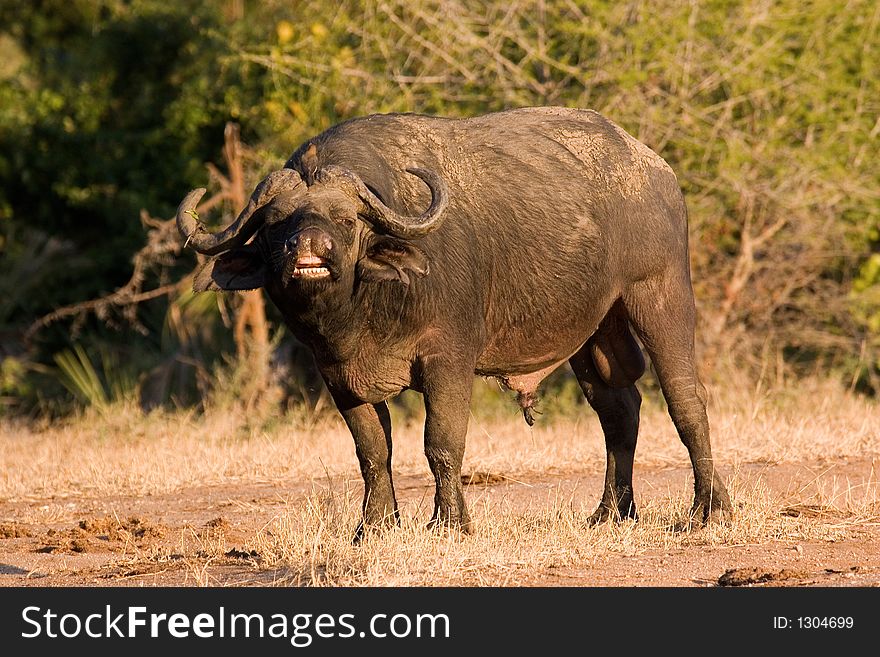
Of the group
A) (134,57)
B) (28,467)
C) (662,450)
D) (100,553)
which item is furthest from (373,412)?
(134,57)

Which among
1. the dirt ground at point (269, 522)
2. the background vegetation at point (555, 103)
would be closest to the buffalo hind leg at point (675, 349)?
the dirt ground at point (269, 522)

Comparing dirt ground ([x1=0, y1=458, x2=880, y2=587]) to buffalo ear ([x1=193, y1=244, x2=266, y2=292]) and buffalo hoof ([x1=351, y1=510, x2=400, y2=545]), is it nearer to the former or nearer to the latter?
buffalo hoof ([x1=351, y1=510, x2=400, y2=545])

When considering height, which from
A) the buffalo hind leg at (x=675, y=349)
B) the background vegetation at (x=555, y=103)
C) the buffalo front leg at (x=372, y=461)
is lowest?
the buffalo front leg at (x=372, y=461)

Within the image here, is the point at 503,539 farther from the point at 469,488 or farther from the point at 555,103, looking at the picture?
the point at 555,103

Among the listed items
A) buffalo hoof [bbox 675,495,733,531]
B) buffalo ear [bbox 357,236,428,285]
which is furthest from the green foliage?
buffalo ear [bbox 357,236,428,285]

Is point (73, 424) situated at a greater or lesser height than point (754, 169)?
lesser

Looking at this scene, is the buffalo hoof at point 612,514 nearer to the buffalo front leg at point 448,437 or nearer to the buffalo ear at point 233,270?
the buffalo front leg at point 448,437

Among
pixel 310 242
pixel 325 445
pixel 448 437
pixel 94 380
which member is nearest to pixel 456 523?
pixel 448 437

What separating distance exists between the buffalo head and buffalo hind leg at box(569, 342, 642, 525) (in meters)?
1.97

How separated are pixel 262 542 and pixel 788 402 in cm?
649

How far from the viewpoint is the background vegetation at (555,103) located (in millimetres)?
13469

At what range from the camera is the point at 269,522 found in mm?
8078

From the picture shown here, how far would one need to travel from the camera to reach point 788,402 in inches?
480

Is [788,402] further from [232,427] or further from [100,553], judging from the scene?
[100,553]
